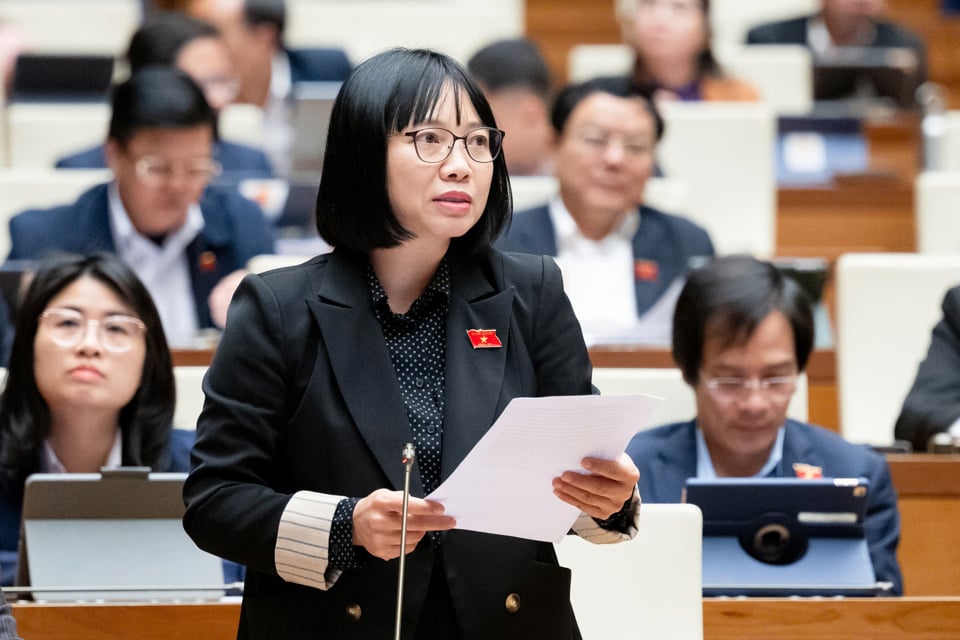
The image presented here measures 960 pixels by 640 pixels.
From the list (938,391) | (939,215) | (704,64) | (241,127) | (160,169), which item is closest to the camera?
(938,391)

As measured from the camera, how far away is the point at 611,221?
3.42 meters

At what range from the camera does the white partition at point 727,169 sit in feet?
13.0

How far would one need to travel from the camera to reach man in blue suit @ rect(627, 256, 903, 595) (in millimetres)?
2236

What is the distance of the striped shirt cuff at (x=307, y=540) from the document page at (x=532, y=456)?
0.30 feet

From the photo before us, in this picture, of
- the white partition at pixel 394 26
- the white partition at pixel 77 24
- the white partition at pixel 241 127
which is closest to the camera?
the white partition at pixel 241 127

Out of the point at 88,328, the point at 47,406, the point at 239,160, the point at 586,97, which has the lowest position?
the point at 47,406

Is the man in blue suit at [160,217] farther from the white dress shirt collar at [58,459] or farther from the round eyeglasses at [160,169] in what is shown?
the white dress shirt collar at [58,459]

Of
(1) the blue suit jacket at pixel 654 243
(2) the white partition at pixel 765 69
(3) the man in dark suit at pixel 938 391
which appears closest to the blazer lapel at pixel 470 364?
(3) the man in dark suit at pixel 938 391

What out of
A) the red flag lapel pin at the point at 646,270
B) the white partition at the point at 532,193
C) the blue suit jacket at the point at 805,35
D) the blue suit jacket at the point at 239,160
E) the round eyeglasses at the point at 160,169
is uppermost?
the blue suit jacket at the point at 805,35

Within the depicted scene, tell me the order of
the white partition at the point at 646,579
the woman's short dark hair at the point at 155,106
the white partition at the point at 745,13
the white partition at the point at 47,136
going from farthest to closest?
the white partition at the point at 745,13
the white partition at the point at 47,136
the woman's short dark hair at the point at 155,106
the white partition at the point at 646,579

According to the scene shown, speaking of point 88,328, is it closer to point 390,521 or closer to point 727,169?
point 390,521

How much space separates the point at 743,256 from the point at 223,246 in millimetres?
1236

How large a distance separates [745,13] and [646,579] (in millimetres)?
4216

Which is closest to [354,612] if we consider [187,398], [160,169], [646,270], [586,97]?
[187,398]
